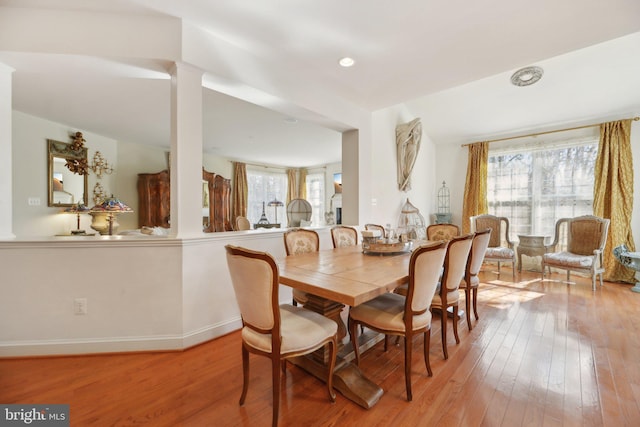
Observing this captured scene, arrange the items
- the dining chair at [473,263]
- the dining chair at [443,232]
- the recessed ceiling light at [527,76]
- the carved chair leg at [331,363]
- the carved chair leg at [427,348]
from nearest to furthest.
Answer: the carved chair leg at [331,363] → the carved chair leg at [427,348] → the dining chair at [473,263] → the dining chair at [443,232] → the recessed ceiling light at [527,76]

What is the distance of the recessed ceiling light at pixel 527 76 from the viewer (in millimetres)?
3369

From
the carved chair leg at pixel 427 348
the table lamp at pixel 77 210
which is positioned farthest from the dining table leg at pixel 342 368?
the table lamp at pixel 77 210

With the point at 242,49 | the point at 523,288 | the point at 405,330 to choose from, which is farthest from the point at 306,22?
the point at 523,288

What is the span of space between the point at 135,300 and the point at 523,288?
15.3ft

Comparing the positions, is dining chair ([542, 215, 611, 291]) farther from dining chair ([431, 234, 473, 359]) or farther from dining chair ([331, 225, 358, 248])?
dining chair ([331, 225, 358, 248])

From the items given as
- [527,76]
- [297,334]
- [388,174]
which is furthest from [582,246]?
[297,334]

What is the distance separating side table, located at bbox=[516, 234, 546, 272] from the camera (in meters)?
4.37

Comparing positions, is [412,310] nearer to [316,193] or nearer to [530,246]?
[530,246]

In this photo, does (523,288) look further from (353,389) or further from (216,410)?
(216,410)

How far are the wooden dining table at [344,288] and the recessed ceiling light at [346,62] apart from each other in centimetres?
194

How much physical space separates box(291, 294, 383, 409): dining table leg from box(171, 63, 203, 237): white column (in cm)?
119

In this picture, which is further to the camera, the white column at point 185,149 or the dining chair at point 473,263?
the dining chair at point 473,263

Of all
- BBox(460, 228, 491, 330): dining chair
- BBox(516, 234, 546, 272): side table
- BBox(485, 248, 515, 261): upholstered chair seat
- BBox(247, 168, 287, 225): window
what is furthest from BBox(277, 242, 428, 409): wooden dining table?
BBox(247, 168, 287, 225): window

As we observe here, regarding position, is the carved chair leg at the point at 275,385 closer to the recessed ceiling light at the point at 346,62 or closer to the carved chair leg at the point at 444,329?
the carved chair leg at the point at 444,329
